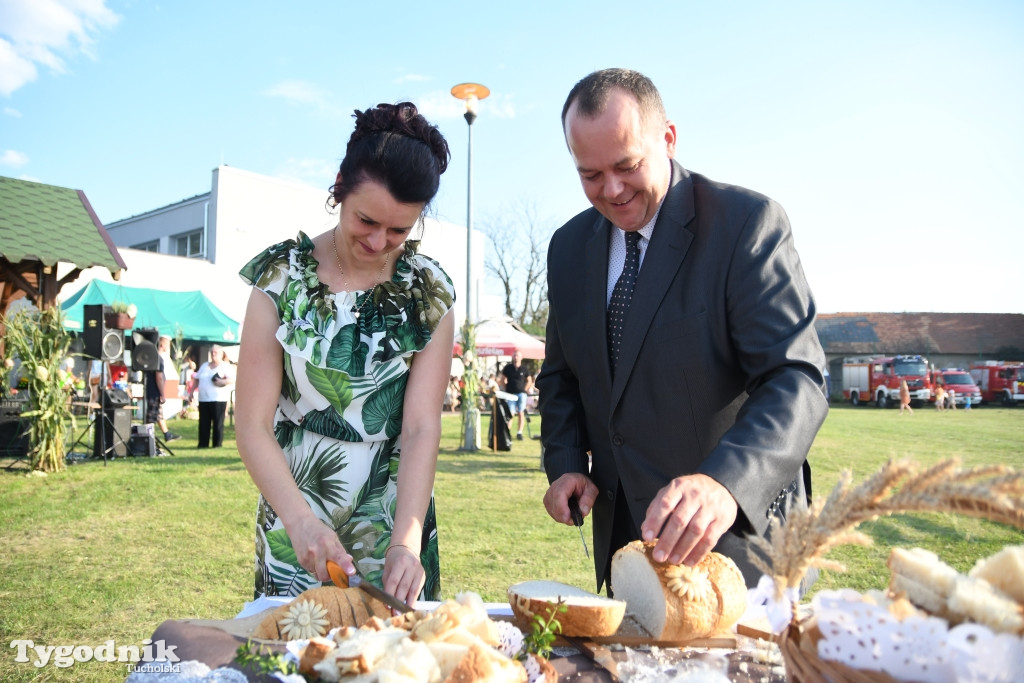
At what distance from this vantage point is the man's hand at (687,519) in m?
1.37

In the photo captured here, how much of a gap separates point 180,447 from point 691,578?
45.4ft

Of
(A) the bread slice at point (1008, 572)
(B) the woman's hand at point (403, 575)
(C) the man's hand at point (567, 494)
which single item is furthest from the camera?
(C) the man's hand at point (567, 494)

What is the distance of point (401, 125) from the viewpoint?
2064 mm

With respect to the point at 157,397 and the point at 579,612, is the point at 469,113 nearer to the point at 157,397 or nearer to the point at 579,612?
the point at 157,397

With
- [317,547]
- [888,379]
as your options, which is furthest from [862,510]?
[888,379]

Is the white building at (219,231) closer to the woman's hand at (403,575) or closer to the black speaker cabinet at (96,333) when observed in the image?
the black speaker cabinet at (96,333)

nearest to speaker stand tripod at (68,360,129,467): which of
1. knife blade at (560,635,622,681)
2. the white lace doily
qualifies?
knife blade at (560,635,622,681)

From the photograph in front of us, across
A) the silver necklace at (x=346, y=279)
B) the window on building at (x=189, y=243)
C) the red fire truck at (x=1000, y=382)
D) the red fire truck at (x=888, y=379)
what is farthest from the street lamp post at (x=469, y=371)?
the red fire truck at (x=1000, y=382)

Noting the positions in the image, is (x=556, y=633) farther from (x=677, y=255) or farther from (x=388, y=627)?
(x=677, y=255)

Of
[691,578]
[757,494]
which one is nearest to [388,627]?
[691,578]

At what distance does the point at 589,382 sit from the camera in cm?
225

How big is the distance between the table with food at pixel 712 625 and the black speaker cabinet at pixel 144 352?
1409cm

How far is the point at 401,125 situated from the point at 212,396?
12157mm

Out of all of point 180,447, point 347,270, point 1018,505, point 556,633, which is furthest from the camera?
point 180,447
